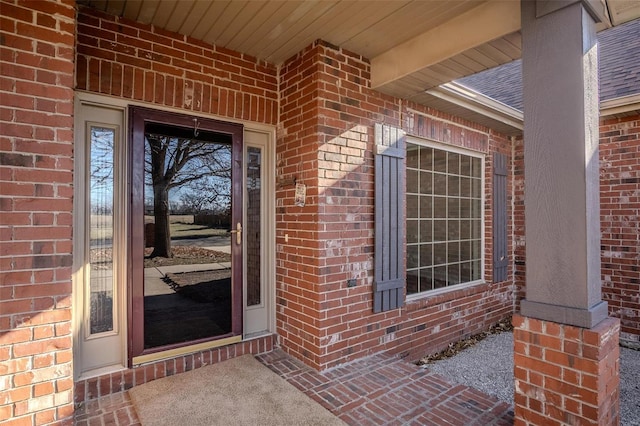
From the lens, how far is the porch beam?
2311mm

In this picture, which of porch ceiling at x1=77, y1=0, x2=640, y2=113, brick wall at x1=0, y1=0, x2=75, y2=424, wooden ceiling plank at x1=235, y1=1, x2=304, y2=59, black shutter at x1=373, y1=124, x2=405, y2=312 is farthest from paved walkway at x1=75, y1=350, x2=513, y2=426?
wooden ceiling plank at x1=235, y1=1, x2=304, y2=59

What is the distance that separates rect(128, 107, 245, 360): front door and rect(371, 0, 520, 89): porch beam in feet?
4.73

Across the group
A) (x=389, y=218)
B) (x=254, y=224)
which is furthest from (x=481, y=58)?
(x=254, y=224)

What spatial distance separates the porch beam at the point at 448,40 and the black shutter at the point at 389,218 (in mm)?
535

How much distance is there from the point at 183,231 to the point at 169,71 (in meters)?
1.30

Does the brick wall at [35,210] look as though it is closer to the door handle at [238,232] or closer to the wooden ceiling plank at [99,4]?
the wooden ceiling plank at [99,4]

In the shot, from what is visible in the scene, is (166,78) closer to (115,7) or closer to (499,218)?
(115,7)

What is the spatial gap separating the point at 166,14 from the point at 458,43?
2167 mm

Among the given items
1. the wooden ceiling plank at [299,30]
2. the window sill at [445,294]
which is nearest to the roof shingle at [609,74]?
the wooden ceiling plank at [299,30]

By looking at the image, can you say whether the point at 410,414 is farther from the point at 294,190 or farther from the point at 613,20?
the point at 613,20

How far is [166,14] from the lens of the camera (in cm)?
255

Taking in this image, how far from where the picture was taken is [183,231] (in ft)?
9.64

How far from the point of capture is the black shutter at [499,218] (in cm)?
490

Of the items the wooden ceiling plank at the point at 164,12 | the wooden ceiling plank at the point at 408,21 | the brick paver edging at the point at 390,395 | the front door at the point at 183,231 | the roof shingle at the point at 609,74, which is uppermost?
the roof shingle at the point at 609,74
